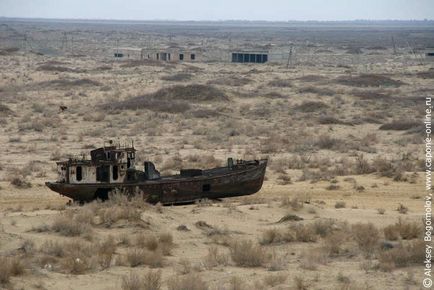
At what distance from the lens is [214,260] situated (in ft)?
44.0

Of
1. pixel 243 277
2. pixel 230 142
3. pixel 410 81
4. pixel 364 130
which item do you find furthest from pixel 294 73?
pixel 243 277

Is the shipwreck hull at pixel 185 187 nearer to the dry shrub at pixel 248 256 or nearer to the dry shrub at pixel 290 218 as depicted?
the dry shrub at pixel 290 218

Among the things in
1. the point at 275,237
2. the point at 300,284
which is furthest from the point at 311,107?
the point at 300,284

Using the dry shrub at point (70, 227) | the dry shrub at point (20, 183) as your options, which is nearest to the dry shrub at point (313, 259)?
the dry shrub at point (70, 227)

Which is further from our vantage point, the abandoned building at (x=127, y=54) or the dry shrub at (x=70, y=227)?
the abandoned building at (x=127, y=54)

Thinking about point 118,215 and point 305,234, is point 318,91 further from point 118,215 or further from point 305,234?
point 305,234

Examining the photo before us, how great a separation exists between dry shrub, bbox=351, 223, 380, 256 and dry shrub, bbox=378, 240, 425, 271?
0.63 m

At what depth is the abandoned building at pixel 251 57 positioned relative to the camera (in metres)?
93.8

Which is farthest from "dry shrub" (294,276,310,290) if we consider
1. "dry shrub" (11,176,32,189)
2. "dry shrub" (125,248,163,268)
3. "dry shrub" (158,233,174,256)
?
"dry shrub" (11,176,32,189)

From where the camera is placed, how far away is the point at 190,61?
92.6 meters

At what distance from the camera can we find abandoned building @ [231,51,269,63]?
308 feet

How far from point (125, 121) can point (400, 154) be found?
47.1 feet

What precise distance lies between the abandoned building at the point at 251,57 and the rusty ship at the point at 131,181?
74.3m

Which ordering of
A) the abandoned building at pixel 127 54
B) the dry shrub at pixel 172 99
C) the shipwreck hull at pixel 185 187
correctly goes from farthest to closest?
1. the abandoned building at pixel 127 54
2. the dry shrub at pixel 172 99
3. the shipwreck hull at pixel 185 187
